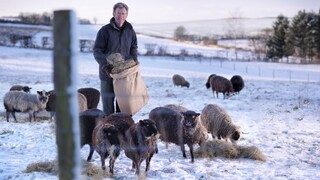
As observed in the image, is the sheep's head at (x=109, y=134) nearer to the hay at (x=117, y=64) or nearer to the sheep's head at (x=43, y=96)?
the hay at (x=117, y=64)

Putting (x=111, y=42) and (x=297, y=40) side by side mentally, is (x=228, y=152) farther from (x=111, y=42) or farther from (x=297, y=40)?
(x=297, y=40)

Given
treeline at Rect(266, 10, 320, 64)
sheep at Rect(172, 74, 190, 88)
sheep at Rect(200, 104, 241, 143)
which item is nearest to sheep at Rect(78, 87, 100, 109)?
sheep at Rect(200, 104, 241, 143)

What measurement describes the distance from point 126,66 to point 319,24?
36.4 metres

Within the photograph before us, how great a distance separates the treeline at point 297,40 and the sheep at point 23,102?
931 inches

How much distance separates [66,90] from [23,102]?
33.1 ft

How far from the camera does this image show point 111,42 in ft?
21.5

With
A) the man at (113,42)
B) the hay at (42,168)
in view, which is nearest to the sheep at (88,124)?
the man at (113,42)

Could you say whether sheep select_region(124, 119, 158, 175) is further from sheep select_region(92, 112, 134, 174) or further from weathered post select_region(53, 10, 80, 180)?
weathered post select_region(53, 10, 80, 180)

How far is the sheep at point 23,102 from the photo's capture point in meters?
11.4

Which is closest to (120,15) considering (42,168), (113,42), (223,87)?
(113,42)

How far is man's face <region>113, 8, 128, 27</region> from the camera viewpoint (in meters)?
6.30

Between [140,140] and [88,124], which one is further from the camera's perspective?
[88,124]

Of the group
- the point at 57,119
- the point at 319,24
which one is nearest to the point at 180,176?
the point at 57,119

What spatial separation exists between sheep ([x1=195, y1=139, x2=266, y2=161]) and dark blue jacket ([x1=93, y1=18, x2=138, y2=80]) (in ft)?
5.92
